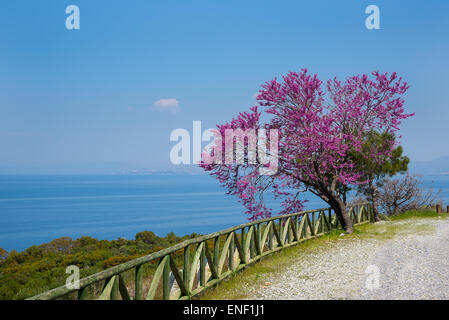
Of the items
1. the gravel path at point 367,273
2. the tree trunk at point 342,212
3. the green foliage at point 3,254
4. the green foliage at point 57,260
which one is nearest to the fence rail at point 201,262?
the tree trunk at point 342,212

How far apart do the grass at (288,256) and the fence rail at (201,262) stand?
0.72 feet

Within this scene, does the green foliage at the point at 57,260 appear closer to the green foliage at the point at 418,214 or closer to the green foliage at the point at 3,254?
the green foliage at the point at 3,254

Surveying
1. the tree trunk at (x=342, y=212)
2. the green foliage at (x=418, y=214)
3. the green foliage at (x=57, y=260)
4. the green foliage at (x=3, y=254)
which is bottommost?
the green foliage at (x=3, y=254)

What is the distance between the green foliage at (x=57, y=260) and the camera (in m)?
17.8

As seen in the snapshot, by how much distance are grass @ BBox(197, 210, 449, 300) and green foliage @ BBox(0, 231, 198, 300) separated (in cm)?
701

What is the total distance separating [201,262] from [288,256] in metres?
5.41

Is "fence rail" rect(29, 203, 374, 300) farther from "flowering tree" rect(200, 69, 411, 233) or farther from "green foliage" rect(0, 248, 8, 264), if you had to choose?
"green foliage" rect(0, 248, 8, 264)

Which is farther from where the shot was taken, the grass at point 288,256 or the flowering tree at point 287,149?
the flowering tree at point 287,149

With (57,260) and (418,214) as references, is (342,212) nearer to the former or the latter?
(418,214)

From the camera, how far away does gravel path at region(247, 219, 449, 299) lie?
30.4 feet

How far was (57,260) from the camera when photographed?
23.1 meters

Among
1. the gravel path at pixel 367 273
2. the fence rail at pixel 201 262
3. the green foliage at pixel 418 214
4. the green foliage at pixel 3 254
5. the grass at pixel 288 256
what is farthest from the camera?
the green foliage at pixel 418 214

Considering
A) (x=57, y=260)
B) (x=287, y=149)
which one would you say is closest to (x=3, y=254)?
(x=57, y=260)

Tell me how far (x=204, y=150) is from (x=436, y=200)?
75.8 feet
